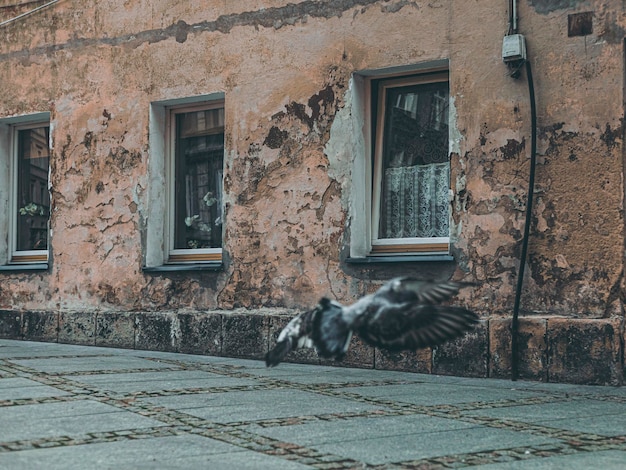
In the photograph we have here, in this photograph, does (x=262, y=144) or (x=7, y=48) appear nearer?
(x=262, y=144)

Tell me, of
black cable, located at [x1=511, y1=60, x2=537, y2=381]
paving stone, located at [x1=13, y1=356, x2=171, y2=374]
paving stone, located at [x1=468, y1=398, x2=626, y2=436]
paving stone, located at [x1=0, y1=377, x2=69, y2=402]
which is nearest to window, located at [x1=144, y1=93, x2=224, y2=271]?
paving stone, located at [x1=13, y1=356, x2=171, y2=374]

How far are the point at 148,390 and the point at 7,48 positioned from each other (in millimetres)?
6586

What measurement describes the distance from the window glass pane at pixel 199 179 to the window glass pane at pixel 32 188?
199cm

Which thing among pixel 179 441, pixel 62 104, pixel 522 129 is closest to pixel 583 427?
pixel 179 441

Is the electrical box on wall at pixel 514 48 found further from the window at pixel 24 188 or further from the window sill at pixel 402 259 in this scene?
the window at pixel 24 188

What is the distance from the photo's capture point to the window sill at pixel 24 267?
39.7ft

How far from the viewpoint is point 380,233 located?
33.0 feet

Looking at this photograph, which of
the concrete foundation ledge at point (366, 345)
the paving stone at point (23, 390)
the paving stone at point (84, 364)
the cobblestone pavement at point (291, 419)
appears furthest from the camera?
the paving stone at point (84, 364)

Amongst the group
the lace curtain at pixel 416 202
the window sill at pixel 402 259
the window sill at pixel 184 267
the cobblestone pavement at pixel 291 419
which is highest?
the lace curtain at pixel 416 202

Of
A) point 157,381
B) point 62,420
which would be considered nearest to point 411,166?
point 157,381

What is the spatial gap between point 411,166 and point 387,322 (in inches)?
248

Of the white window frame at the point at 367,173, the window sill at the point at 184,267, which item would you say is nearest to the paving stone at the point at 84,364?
the window sill at the point at 184,267

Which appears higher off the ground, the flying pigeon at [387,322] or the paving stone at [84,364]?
the flying pigeon at [387,322]

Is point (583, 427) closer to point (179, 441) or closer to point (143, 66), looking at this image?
point (179, 441)
